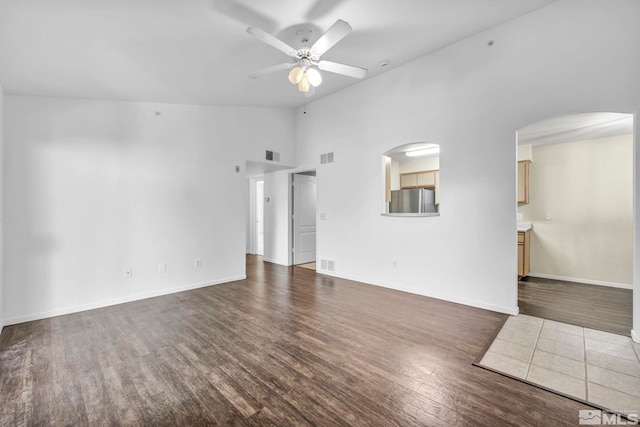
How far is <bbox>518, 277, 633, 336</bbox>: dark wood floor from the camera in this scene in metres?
3.08

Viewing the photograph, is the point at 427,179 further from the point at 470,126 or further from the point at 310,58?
the point at 310,58

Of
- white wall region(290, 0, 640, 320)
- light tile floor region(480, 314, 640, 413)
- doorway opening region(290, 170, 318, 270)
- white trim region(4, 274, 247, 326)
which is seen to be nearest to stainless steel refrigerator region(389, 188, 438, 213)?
white wall region(290, 0, 640, 320)

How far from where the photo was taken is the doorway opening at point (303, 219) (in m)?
6.32

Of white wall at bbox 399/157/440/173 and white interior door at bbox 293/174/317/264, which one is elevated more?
white wall at bbox 399/157/440/173

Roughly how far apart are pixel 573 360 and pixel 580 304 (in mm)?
1875

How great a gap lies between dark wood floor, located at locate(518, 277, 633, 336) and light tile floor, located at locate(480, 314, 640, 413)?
0.91 feet

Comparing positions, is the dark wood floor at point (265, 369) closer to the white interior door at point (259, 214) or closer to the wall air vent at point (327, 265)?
the wall air vent at point (327, 265)

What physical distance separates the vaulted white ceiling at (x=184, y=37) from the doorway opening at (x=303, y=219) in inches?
109

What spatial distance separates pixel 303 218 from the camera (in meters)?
6.47

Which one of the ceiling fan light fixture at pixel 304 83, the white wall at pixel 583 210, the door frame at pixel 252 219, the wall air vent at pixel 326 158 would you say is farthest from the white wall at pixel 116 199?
the white wall at pixel 583 210

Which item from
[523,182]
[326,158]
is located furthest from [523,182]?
[326,158]

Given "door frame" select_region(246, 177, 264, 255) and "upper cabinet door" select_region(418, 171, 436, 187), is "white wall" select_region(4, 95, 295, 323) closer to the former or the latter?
"door frame" select_region(246, 177, 264, 255)

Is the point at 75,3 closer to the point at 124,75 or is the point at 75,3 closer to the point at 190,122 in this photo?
the point at 124,75

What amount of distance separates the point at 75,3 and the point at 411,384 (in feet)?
12.4
